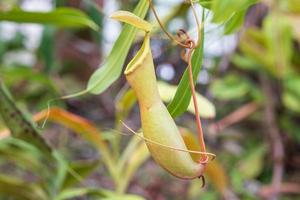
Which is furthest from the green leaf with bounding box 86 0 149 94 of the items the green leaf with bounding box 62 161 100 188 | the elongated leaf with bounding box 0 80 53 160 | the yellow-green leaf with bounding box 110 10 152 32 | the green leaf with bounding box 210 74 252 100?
the green leaf with bounding box 210 74 252 100

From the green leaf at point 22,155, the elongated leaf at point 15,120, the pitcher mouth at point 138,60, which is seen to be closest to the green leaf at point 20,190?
the green leaf at point 22,155

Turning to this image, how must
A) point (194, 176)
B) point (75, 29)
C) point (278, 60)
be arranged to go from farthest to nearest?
point (75, 29) < point (278, 60) < point (194, 176)

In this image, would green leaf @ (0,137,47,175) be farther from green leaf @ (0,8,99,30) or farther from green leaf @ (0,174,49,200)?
green leaf @ (0,8,99,30)

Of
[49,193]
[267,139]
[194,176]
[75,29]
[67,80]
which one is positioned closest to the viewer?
[194,176]

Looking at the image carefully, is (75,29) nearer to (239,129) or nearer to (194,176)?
(239,129)

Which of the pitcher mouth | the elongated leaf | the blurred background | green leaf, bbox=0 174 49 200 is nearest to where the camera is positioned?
the pitcher mouth

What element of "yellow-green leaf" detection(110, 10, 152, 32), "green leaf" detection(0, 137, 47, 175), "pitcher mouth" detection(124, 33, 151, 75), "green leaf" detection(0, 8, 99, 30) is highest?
"yellow-green leaf" detection(110, 10, 152, 32)

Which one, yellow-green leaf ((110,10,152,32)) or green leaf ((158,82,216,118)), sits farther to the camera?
green leaf ((158,82,216,118))

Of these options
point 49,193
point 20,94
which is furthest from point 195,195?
point 20,94

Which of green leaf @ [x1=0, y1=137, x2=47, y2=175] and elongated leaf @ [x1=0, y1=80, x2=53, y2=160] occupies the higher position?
elongated leaf @ [x1=0, y1=80, x2=53, y2=160]
